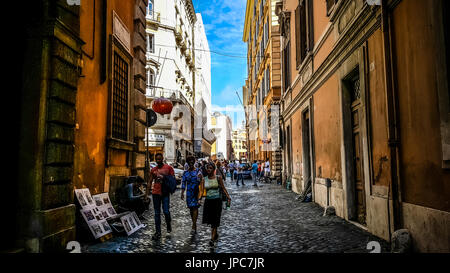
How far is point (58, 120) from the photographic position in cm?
557

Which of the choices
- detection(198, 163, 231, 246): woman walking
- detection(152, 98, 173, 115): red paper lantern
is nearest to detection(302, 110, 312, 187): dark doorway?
detection(152, 98, 173, 115): red paper lantern

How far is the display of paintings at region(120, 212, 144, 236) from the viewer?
23.2ft

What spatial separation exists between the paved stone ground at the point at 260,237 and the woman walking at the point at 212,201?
0.37 m

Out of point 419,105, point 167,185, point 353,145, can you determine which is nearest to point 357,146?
point 353,145

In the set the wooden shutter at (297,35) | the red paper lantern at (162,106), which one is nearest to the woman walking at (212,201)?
the red paper lantern at (162,106)

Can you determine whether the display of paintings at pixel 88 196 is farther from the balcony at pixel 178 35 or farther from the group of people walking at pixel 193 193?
the balcony at pixel 178 35

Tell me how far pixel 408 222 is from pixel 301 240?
186 cm

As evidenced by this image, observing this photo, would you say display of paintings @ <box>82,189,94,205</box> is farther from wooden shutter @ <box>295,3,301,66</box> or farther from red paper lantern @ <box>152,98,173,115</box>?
wooden shutter @ <box>295,3,301,66</box>

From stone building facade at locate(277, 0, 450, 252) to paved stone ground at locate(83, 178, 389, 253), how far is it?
672 millimetres

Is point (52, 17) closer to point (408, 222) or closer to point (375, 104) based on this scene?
point (375, 104)

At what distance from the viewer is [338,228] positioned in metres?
7.59

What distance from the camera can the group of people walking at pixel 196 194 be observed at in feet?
21.0

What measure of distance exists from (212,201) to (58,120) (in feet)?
9.85
